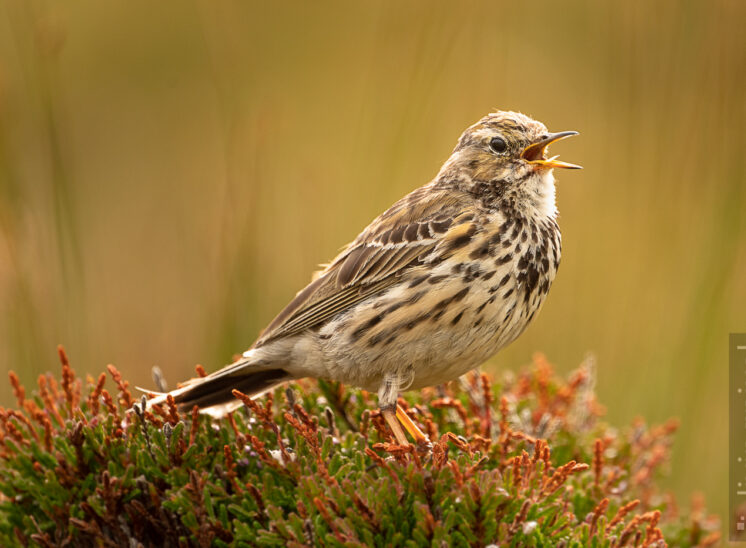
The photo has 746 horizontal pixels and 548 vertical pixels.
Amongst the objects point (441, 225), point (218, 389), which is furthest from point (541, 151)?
point (218, 389)

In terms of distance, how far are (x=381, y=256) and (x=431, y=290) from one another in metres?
0.42

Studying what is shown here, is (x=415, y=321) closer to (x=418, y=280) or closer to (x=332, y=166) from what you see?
(x=418, y=280)

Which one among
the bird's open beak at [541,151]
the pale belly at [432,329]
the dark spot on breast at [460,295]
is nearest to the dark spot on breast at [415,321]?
the pale belly at [432,329]

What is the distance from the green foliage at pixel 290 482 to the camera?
3.39 meters

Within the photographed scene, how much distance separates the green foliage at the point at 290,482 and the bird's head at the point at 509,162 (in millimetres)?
1018

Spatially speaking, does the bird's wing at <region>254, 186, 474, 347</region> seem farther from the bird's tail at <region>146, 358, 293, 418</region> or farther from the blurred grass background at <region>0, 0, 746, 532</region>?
the blurred grass background at <region>0, 0, 746, 532</region>

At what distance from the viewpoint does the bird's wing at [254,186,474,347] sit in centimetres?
452

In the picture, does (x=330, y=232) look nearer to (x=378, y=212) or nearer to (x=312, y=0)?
(x=378, y=212)

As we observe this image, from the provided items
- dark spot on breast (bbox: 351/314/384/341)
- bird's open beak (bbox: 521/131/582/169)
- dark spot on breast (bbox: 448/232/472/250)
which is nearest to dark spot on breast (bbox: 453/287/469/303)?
dark spot on breast (bbox: 448/232/472/250)

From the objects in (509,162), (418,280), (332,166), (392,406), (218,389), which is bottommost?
(392,406)

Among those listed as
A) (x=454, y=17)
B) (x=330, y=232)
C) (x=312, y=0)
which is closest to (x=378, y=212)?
(x=330, y=232)

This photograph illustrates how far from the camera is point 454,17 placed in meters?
7.08

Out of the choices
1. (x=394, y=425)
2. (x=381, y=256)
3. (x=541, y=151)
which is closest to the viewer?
(x=394, y=425)

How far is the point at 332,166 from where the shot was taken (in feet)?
32.2
